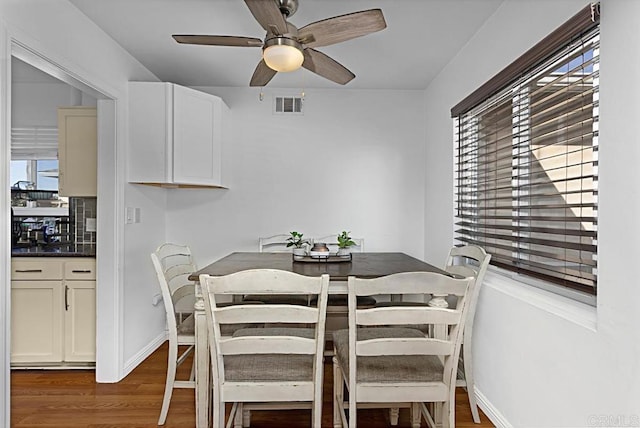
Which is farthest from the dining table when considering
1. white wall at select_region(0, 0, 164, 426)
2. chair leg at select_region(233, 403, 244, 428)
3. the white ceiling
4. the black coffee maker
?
the black coffee maker

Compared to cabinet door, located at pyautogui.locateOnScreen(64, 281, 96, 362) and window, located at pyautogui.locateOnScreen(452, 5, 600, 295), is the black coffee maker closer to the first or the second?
cabinet door, located at pyautogui.locateOnScreen(64, 281, 96, 362)

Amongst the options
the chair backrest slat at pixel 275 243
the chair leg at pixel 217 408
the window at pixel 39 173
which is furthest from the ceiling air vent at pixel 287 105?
the chair leg at pixel 217 408

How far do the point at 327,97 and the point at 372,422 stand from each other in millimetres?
2911

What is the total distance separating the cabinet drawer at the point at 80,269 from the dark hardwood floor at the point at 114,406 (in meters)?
0.72

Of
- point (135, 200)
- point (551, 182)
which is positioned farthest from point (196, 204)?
point (551, 182)

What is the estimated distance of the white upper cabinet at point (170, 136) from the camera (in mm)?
3324

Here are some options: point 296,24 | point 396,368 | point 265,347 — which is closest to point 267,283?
point 265,347

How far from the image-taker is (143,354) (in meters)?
3.49

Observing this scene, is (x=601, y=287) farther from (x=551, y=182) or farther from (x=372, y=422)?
(x=372, y=422)

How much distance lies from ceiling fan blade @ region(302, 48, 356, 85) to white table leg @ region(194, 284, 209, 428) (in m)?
1.42

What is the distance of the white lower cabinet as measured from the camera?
316 cm

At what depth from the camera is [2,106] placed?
194 cm

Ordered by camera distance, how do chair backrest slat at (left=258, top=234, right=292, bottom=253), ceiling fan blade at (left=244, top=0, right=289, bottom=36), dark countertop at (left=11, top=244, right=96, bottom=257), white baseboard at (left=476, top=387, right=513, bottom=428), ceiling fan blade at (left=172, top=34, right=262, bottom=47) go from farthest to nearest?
chair backrest slat at (left=258, top=234, right=292, bottom=253) → dark countertop at (left=11, top=244, right=96, bottom=257) → white baseboard at (left=476, top=387, right=513, bottom=428) → ceiling fan blade at (left=172, top=34, right=262, bottom=47) → ceiling fan blade at (left=244, top=0, right=289, bottom=36)

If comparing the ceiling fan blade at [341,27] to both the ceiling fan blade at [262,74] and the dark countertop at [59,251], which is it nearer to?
the ceiling fan blade at [262,74]
